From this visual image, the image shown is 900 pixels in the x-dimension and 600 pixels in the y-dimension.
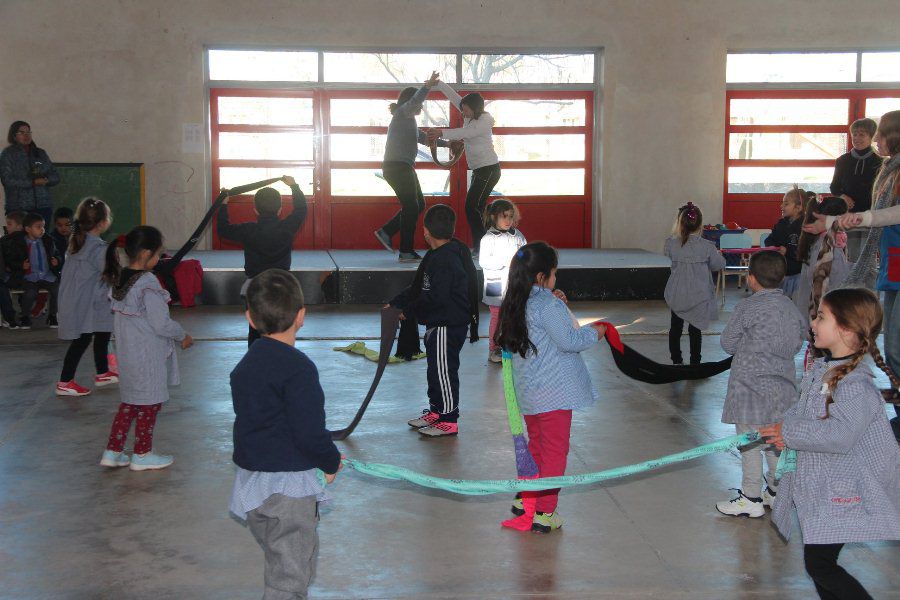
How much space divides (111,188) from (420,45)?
5.01 metres

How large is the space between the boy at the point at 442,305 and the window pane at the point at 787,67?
10982 millimetres

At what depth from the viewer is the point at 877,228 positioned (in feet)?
17.8

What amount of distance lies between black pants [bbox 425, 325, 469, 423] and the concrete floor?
240 millimetres

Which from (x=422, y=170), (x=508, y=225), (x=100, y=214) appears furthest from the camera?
(x=422, y=170)

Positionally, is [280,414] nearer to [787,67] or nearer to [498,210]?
[498,210]

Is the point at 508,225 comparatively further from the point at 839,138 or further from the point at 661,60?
the point at 839,138

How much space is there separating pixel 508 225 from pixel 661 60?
8582 mm

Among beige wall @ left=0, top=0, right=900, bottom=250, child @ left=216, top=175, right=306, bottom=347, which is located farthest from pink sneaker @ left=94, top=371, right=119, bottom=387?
beige wall @ left=0, top=0, right=900, bottom=250

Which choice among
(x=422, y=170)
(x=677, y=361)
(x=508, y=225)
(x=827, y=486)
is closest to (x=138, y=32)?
(x=422, y=170)

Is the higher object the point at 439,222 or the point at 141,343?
the point at 439,222

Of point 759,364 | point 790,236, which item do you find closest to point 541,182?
point 790,236

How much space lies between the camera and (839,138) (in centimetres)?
1623

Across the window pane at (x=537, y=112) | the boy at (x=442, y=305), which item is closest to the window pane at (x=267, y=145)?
the window pane at (x=537, y=112)

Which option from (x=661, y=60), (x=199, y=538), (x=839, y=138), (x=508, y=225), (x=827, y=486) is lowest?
(x=199, y=538)
